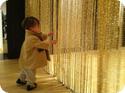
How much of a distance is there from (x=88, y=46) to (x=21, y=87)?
2.63 feet

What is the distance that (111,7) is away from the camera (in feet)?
6.31

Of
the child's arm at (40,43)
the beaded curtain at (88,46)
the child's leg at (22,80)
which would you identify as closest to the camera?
the beaded curtain at (88,46)

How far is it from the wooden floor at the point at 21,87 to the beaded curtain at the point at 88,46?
100 mm

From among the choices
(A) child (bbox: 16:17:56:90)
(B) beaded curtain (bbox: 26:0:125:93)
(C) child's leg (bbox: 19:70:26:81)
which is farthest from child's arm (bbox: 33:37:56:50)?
(C) child's leg (bbox: 19:70:26:81)

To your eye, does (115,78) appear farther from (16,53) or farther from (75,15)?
(16,53)

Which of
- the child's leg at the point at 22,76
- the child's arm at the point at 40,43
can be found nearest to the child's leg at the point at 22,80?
the child's leg at the point at 22,76

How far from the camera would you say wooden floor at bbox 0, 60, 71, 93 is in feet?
8.11

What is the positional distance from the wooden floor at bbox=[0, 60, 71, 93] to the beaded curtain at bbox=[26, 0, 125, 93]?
0.33 ft

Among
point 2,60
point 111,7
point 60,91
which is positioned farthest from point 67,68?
point 2,60

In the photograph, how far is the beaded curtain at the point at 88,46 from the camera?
1.96 meters

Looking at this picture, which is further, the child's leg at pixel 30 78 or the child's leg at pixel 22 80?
the child's leg at pixel 22 80

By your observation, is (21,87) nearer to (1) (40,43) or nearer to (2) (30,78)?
(2) (30,78)

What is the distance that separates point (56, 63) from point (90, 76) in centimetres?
71

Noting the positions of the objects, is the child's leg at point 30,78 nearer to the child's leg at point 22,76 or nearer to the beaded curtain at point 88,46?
the child's leg at point 22,76
